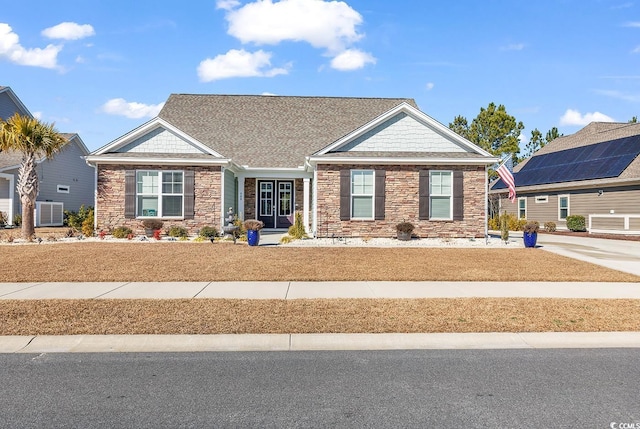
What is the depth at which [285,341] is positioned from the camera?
20.4 ft

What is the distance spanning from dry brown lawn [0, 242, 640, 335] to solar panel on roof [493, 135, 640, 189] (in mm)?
15745

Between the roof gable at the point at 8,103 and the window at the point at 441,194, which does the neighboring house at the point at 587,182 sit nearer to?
the window at the point at 441,194

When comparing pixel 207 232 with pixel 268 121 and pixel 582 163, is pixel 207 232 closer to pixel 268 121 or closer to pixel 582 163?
pixel 268 121

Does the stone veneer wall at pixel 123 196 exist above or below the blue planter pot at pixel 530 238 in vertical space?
above

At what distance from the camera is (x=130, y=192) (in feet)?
63.5

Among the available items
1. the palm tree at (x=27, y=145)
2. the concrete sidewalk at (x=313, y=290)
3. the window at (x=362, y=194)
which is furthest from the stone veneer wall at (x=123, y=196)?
the concrete sidewalk at (x=313, y=290)

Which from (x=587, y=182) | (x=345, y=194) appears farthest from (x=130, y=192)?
(x=587, y=182)

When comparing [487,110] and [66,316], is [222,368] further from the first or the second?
[487,110]

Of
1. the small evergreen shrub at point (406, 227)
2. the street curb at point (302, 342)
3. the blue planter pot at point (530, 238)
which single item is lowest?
the street curb at point (302, 342)

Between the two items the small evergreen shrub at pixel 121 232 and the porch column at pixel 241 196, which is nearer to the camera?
the small evergreen shrub at pixel 121 232

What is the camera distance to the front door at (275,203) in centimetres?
2502

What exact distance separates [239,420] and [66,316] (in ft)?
14.9

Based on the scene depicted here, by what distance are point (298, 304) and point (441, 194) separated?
513 inches

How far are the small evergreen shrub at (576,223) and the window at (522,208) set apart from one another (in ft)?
16.8
